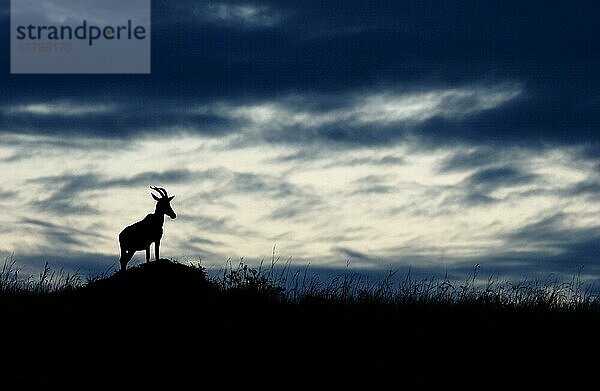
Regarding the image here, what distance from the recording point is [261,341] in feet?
Result: 64.2

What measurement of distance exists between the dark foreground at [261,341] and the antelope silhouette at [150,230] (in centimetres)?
75

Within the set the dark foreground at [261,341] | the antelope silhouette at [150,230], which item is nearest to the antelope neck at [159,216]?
the antelope silhouette at [150,230]

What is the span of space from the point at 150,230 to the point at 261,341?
5.46 m

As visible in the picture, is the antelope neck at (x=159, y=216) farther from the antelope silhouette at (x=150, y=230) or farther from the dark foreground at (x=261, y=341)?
the dark foreground at (x=261, y=341)

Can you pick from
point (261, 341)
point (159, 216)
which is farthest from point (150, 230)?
point (261, 341)

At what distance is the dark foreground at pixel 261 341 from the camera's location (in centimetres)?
1758

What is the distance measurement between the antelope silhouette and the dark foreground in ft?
2.46

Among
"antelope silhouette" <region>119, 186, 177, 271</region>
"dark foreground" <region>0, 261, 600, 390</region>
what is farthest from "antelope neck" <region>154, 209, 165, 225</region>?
"dark foreground" <region>0, 261, 600, 390</region>

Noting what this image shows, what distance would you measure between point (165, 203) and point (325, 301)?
5564mm

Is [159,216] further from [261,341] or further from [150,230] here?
[261,341]

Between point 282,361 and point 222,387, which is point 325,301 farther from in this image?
point 222,387

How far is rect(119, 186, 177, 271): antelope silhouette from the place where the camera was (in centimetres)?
2295

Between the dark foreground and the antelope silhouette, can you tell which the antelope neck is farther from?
the dark foreground

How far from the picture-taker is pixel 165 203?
2317 centimetres
